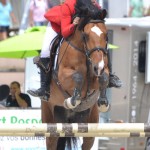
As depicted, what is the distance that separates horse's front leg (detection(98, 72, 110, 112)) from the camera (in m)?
10.3

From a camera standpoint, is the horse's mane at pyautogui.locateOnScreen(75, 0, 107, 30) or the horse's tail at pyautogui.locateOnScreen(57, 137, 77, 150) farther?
the horse's tail at pyautogui.locateOnScreen(57, 137, 77, 150)

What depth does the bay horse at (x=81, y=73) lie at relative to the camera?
10.4 meters

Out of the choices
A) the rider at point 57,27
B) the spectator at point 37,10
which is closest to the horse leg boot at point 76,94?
the rider at point 57,27

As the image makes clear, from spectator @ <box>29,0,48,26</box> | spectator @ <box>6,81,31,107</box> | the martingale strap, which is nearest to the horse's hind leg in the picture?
the martingale strap

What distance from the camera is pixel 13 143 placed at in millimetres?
14633

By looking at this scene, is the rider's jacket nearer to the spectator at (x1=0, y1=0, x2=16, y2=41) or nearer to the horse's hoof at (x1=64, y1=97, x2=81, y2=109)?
the horse's hoof at (x1=64, y1=97, x2=81, y2=109)

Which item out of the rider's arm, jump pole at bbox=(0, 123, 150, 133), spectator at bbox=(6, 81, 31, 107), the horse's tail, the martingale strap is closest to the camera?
jump pole at bbox=(0, 123, 150, 133)

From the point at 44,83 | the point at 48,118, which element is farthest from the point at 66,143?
the point at 44,83

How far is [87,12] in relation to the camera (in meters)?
10.7

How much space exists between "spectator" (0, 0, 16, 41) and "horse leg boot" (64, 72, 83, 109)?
1095 cm

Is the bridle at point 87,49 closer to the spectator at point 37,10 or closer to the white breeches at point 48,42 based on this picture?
the white breeches at point 48,42

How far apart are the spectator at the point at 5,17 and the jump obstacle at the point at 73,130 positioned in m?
12.8

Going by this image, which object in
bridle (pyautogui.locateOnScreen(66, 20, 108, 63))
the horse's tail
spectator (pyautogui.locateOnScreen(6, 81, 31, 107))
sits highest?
bridle (pyautogui.locateOnScreen(66, 20, 108, 63))

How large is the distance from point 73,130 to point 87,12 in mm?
2364
